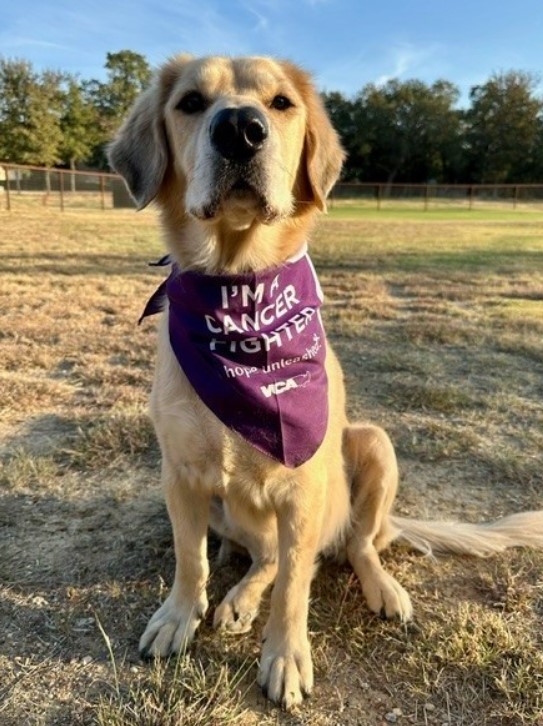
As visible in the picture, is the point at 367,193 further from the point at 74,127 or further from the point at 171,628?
the point at 171,628

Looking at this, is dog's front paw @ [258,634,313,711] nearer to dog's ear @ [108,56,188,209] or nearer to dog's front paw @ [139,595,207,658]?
dog's front paw @ [139,595,207,658]

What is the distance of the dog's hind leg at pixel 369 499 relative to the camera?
2.36m

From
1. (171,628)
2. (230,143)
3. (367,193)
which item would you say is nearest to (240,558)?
(171,628)

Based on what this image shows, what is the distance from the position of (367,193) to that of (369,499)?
41637 millimetres

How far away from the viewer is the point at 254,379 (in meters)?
2.12

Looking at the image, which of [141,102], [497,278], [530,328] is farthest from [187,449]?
[497,278]

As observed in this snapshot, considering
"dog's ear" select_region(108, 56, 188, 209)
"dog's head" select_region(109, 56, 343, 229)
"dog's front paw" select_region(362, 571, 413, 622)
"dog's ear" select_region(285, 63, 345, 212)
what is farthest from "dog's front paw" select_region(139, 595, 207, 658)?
"dog's ear" select_region(285, 63, 345, 212)

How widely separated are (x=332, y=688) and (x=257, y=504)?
0.62m

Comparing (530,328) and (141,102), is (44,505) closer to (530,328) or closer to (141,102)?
(141,102)

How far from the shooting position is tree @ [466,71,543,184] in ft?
193

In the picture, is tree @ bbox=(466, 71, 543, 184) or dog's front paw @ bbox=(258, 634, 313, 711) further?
tree @ bbox=(466, 71, 543, 184)

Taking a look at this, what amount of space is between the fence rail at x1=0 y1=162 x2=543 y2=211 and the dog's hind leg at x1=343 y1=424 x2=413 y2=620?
88.9 feet

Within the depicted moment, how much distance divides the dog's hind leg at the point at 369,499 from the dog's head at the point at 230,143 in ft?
3.25

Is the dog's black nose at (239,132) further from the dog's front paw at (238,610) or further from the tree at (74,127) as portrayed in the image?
the tree at (74,127)
